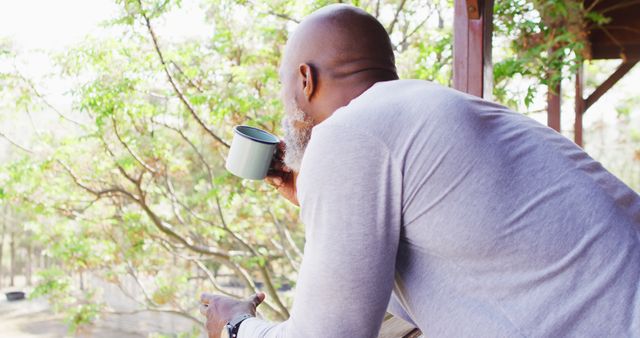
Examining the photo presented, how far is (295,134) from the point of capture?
35.6 inches

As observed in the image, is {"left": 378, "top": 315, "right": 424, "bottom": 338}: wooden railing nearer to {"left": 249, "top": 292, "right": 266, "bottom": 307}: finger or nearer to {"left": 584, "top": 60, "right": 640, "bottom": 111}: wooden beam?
{"left": 249, "top": 292, "right": 266, "bottom": 307}: finger

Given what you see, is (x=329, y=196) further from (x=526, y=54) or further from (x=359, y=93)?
(x=526, y=54)

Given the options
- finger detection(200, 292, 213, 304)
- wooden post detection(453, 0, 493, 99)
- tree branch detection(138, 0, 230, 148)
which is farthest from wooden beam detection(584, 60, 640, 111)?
finger detection(200, 292, 213, 304)

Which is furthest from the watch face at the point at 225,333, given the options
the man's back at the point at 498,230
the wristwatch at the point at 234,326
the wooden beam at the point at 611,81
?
the wooden beam at the point at 611,81

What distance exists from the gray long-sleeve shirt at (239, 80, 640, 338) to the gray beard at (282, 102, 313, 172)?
0.21 metres

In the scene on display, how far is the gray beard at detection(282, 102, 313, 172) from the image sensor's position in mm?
876

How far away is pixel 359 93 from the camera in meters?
0.81

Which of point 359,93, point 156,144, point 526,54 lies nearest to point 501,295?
point 359,93

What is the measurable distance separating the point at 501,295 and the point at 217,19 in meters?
5.23

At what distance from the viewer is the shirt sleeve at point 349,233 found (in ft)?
2.07

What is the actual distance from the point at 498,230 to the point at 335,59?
0.31 metres

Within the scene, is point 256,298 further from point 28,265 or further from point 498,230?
point 28,265

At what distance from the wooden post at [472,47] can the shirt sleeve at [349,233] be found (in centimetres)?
138

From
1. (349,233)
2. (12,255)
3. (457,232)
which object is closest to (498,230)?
(457,232)
